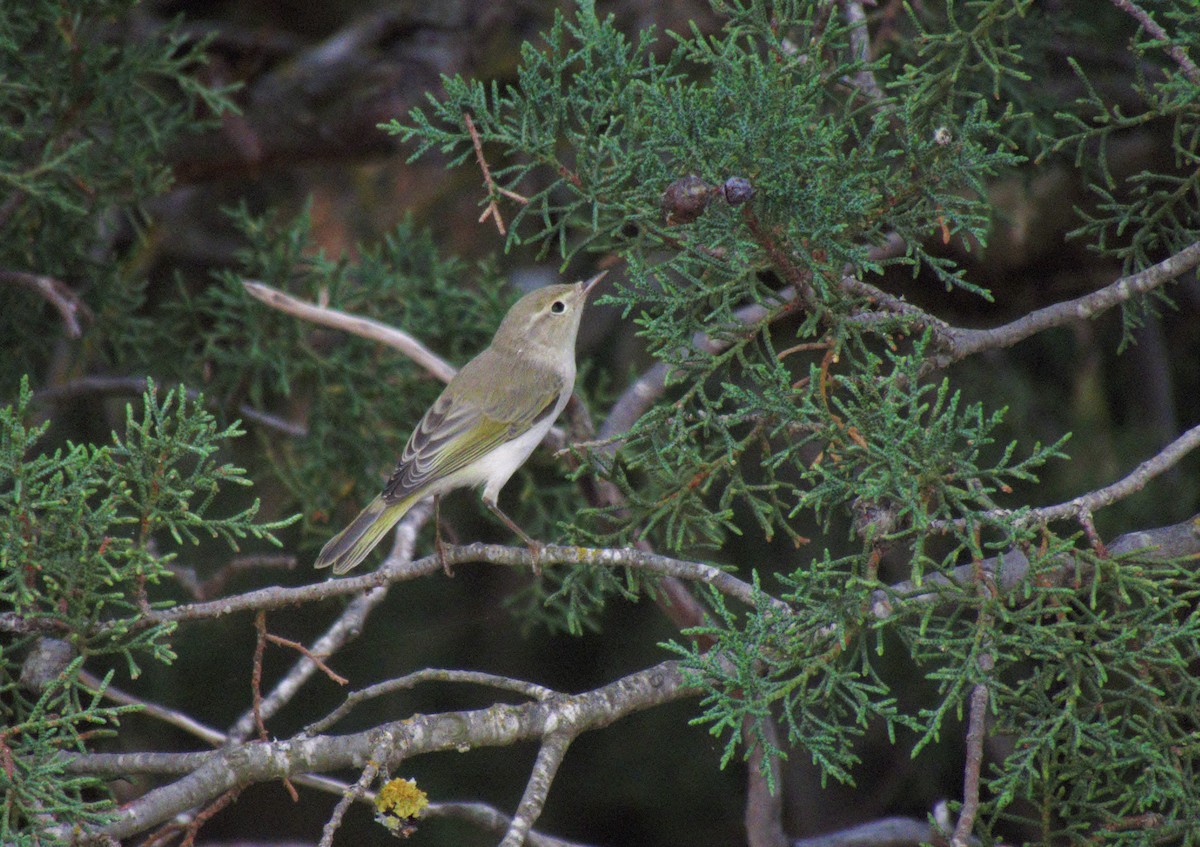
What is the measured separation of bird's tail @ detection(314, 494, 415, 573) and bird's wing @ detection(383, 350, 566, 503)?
0.21 feet

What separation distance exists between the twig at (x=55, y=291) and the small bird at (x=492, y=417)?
0.92 m

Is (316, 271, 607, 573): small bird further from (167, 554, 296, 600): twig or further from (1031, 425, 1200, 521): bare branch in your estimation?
(1031, 425, 1200, 521): bare branch

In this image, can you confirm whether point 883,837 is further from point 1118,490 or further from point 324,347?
point 324,347

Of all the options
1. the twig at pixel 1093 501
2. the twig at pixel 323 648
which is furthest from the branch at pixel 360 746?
the twig at pixel 1093 501

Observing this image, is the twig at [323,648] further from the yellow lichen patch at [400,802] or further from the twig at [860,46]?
the twig at [860,46]

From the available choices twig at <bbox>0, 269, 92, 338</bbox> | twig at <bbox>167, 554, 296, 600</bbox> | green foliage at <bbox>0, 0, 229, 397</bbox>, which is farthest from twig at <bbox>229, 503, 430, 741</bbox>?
green foliage at <bbox>0, 0, 229, 397</bbox>

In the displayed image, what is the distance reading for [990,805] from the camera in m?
1.99

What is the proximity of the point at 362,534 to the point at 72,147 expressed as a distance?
4.26ft

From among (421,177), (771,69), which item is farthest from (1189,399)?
(771,69)

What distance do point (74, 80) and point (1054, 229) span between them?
10.6 ft

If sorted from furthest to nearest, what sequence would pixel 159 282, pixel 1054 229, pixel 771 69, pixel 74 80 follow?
pixel 159 282, pixel 1054 229, pixel 74 80, pixel 771 69

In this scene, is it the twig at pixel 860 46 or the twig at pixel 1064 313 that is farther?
the twig at pixel 860 46

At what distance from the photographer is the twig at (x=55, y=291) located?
128 inches

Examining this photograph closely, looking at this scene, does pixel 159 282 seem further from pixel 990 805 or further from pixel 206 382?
pixel 990 805
